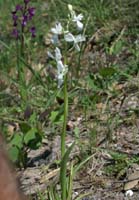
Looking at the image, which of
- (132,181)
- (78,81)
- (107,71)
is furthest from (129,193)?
(78,81)

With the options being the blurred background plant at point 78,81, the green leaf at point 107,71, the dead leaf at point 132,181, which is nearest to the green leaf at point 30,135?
the blurred background plant at point 78,81

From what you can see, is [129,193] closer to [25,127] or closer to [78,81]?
[25,127]

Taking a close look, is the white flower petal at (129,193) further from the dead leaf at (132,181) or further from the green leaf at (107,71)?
the green leaf at (107,71)

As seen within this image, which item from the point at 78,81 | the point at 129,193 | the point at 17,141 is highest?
the point at 78,81

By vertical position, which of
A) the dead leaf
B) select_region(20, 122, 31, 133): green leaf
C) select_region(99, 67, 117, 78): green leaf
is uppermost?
select_region(99, 67, 117, 78): green leaf

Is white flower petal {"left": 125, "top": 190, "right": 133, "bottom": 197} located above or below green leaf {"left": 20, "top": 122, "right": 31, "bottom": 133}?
below

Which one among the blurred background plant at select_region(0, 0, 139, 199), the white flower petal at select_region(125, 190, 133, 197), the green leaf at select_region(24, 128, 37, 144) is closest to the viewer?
the white flower petal at select_region(125, 190, 133, 197)

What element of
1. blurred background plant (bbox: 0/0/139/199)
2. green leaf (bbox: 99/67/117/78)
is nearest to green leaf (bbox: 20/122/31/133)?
blurred background plant (bbox: 0/0/139/199)

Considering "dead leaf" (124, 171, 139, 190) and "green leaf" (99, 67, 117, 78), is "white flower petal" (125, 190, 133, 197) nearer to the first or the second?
"dead leaf" (124, 171, 139, 190)

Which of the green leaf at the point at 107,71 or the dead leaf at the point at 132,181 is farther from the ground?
the green leaf at the point at 107,71

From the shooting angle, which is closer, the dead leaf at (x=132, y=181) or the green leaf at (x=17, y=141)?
the dead leaf at (x=132, y=181)

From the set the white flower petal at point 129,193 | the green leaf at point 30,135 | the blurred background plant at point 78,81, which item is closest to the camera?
the white flower petal at point 129,193
